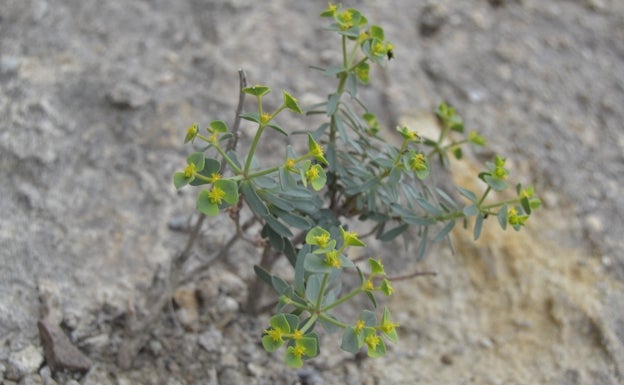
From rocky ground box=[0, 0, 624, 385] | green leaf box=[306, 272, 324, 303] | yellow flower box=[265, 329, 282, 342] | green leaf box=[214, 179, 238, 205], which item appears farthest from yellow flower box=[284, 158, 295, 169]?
rocky ground box=[0, 0, 624, 385]

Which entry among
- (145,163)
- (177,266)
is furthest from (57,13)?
(177,266)

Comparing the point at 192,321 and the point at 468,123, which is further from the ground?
the point at 468,123

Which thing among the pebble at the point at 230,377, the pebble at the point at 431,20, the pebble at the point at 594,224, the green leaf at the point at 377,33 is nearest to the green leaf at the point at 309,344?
the pebble at the point at 230,377

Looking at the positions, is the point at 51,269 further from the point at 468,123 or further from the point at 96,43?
the point at 468,123

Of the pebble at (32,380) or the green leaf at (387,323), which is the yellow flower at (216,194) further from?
the pebble at (32,380)

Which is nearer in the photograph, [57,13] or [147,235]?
[147,235]
